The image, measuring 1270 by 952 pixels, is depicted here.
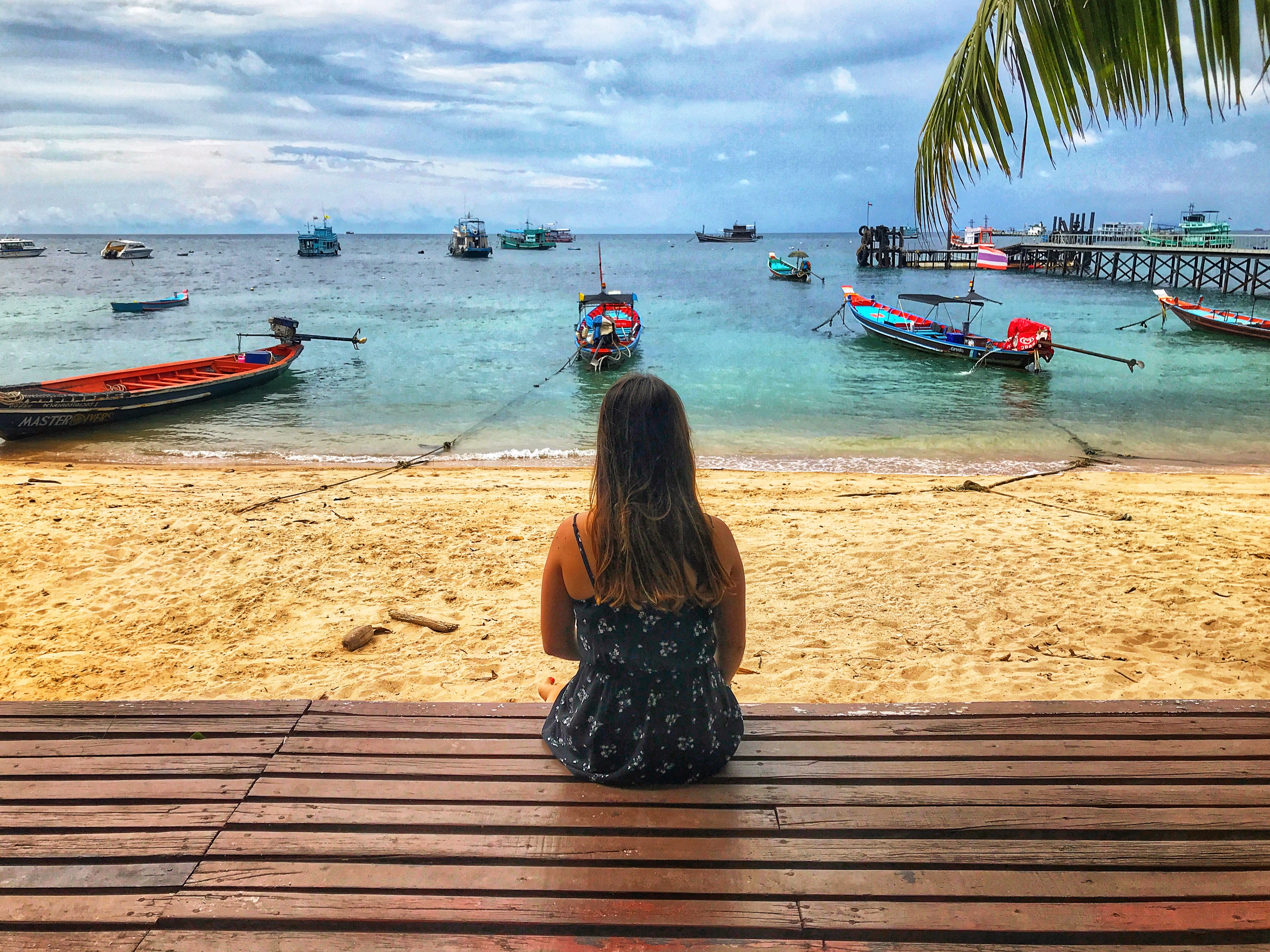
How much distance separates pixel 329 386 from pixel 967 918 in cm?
2109

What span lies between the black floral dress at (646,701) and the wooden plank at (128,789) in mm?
956

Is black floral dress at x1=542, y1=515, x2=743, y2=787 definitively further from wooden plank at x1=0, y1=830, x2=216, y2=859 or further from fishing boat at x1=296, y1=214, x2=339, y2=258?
fishing boat at x1=296, y1=214, x2=339, y2=258

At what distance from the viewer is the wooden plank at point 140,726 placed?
246 cm

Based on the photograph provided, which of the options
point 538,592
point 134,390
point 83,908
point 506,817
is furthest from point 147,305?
point 506,817

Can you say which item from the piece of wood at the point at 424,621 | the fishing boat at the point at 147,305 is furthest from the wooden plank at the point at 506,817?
the fishing boat at the point at 147,305

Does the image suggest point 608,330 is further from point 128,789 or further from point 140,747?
point 128,789

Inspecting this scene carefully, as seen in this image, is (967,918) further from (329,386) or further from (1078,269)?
(1078,269)

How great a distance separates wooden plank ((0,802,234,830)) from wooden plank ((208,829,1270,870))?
0.08 m

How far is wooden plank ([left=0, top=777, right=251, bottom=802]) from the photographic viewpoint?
2.14m

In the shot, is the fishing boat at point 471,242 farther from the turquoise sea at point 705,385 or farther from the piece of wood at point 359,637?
the piece of wood at point 359,637

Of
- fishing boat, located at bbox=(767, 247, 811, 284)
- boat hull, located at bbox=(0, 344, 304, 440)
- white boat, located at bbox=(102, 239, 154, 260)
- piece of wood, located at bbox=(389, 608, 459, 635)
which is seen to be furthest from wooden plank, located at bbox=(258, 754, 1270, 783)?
white boat, located at bbox=(102, 239, 154, 260)

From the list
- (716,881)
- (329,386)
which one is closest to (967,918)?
(716,881)

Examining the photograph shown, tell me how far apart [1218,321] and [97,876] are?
3276cm

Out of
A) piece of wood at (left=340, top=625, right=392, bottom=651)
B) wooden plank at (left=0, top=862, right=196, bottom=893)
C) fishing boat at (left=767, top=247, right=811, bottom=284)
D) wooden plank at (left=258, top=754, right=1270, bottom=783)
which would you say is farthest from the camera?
fishing boat at (left=767, top=247, right=811, bottom=284)
